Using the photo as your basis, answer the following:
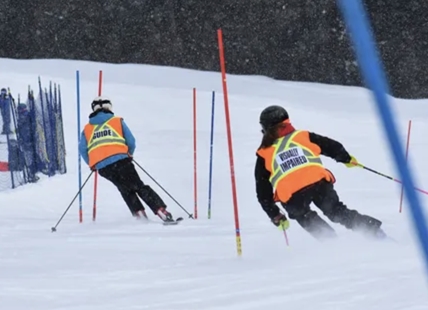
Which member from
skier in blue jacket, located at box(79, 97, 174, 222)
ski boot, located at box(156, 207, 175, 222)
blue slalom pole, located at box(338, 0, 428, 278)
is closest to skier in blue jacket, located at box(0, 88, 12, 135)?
skier in blue jacket, located at box(79, 97, 174, 222)

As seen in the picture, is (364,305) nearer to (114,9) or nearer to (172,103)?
(172,103)

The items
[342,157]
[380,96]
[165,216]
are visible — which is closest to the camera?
A: [380,96]

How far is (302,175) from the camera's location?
18.0ft

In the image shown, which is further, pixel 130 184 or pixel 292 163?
pixel 130 184

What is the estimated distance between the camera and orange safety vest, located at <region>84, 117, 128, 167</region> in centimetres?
823

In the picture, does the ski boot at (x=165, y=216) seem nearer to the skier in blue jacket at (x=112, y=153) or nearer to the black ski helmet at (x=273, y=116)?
the skier in blue jacket at (x=112, y=153)

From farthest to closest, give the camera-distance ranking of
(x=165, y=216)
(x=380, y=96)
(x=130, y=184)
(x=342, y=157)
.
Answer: (x=130, y=184) < (x=165, y=216) < (x=342, y=157) < (x=380, y=96)

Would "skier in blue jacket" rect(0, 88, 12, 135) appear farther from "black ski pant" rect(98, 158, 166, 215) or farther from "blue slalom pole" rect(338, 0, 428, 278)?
"blue slalom pole" rect(338, 0, 428, 278)

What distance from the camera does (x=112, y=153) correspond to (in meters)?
8.24

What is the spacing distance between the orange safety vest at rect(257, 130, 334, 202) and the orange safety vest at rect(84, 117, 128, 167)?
2.96m

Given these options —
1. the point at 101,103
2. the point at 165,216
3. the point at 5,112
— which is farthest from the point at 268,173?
the point at 5,112

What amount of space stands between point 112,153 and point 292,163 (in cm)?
313

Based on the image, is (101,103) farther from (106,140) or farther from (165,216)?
(165,216)

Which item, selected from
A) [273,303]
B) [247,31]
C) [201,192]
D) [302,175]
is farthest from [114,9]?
[273,303]
